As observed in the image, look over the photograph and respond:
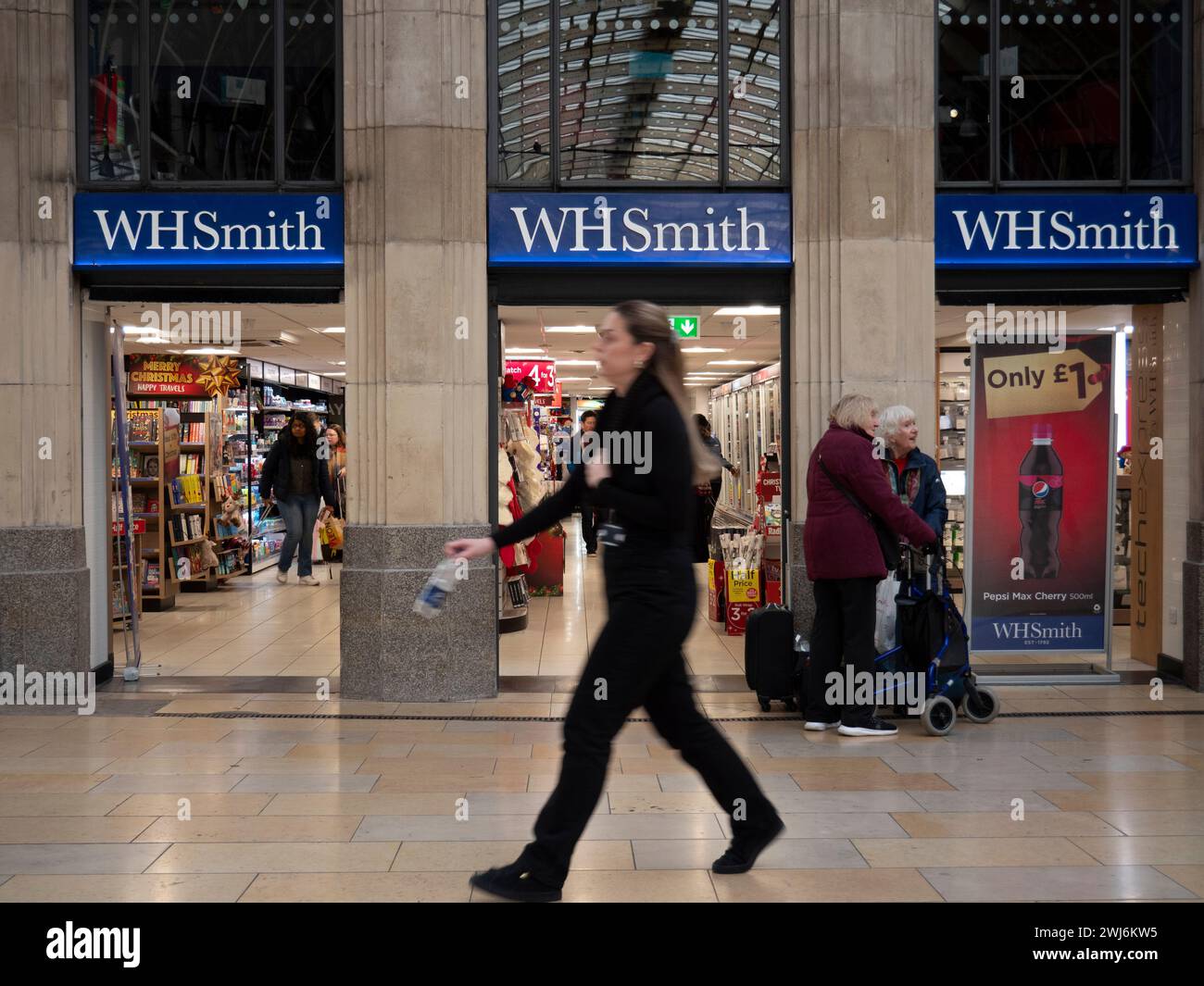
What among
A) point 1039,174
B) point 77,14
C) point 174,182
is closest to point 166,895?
point 174,182

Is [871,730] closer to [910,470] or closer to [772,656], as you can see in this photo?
[772,656]

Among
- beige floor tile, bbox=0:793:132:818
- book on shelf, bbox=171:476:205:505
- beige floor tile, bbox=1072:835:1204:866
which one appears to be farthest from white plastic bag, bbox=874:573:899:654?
book on shelf, bbox=171:476:205:505

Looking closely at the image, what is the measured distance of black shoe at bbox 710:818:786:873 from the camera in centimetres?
456

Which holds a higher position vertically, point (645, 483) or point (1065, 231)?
point (1065, 231)

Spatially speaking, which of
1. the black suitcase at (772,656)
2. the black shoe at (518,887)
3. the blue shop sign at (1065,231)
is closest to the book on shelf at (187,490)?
the black suitcase at (772,656)

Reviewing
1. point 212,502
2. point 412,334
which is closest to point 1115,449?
point 412,334

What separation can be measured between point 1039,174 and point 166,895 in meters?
6.93

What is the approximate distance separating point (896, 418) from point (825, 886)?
11.2 ft

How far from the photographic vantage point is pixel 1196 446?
8.45m

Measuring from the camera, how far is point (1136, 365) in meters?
9.27

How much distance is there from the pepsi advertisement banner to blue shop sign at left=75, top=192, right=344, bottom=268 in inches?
177

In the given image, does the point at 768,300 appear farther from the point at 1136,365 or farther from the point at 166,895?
the point at 166,895
